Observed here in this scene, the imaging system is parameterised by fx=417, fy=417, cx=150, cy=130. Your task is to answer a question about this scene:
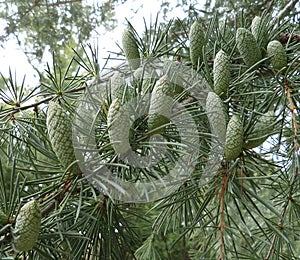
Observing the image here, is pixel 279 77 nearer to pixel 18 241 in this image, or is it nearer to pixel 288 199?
pixel 288 199

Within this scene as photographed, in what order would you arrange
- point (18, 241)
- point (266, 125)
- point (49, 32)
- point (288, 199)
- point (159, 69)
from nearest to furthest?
point (18, 241) < point (266, 125) < point (159, 69) < point (288, 199) < point (49, 32)

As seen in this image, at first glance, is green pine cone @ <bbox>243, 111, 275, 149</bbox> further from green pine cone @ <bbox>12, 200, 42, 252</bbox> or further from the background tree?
green pine cone @ <bbox>12, 200, 42, 252</bbox>

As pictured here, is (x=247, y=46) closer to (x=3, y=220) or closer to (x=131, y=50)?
(x=131, y=50)

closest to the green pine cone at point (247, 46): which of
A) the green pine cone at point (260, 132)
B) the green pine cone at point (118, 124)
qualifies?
the green pine cone at point (260, 132)

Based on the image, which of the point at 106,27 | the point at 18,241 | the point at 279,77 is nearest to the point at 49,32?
the point at 106,27

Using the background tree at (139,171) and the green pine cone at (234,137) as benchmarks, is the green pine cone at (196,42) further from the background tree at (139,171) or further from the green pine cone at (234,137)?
the green pine cone at (234,137)

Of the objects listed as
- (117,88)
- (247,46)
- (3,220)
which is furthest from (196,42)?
(3,220)
